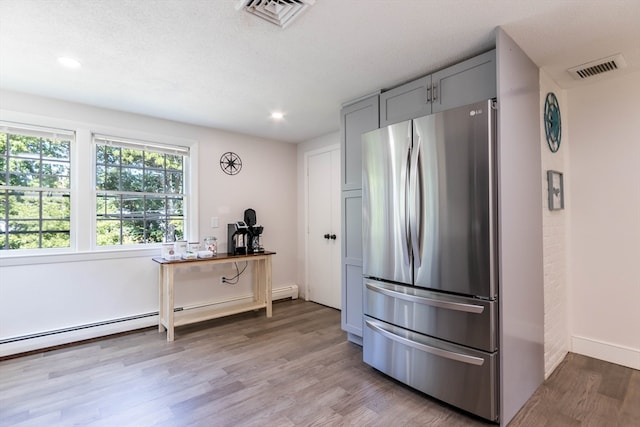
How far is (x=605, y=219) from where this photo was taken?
2.60m

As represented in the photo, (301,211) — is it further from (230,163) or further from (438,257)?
(438,257)

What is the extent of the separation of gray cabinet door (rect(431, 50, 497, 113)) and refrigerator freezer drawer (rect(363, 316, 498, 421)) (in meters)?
1.65

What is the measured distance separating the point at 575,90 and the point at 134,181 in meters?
4.44

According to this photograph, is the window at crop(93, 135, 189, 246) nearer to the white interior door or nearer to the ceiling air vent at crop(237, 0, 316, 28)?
the white interior door

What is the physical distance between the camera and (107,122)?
3279mm

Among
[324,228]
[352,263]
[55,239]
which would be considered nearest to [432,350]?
[352,263]

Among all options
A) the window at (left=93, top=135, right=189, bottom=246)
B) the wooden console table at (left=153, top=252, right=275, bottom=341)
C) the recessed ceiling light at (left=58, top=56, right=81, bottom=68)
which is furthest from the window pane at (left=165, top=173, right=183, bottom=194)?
the recessed ceiling light at (left=58, top=56, right=81, bottom=68)

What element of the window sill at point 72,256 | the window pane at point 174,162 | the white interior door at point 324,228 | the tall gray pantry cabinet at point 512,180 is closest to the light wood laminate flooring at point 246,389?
the tall gray pantry cabinet at point 512,180

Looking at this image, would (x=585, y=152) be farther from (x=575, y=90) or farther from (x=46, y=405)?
(x=46, y=405)

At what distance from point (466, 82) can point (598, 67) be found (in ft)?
3.54

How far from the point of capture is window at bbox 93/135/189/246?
3.33 metres

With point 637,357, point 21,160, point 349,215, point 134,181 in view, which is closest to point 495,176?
point 349,215

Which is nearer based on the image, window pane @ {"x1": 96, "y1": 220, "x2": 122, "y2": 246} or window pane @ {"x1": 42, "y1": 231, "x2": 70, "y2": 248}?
window pane @ {"x1": 42, "y1": 231, "x2": 70, "y2": 248}

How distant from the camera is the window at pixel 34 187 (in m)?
2.86
